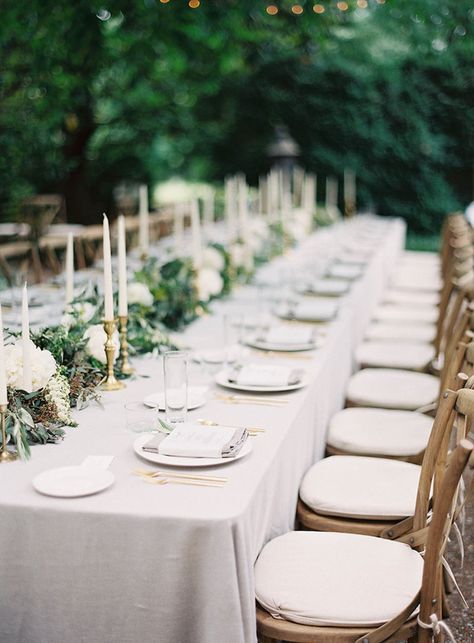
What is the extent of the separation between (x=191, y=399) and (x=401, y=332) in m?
2.81

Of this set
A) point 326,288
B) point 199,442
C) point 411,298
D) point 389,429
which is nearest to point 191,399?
point 199,442

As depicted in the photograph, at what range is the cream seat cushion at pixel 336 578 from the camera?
→ 1690mm

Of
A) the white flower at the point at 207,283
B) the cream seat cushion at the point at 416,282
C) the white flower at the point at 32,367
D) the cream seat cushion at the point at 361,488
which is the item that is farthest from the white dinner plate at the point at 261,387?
the cream seat cushion at the point at 416,282

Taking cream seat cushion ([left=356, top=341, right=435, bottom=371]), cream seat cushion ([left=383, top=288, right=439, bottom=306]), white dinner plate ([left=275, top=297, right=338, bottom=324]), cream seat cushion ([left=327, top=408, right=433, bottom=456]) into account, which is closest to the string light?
cream seat cushion ([left=383, top=288, right=439, bottom=306])

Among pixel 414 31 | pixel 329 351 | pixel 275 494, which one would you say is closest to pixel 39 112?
pixel 414 31

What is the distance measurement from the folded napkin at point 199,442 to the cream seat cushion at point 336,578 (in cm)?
28

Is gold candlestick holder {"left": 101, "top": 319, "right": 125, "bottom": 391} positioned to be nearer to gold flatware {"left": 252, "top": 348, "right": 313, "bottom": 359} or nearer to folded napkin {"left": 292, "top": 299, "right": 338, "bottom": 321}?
gold flatware {"left": 252, "top": 348, "right": 313, "bottom": 359}

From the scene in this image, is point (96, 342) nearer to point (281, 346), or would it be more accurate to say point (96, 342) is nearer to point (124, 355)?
point (124, 355)

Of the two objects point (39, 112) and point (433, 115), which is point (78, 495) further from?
point (433, 115)

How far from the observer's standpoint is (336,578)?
1.79 m

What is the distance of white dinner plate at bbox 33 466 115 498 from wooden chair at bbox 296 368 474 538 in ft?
2.52

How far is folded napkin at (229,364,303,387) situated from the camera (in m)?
2.41

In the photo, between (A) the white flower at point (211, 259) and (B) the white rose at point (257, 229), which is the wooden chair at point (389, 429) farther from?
(B) the white rose at point (257, 229)

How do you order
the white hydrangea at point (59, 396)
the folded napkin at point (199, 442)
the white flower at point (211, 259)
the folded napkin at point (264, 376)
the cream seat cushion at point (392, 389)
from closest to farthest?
the folded napkin at point (199, 442) < the white hydrangea at point (59, 396) < the folded napkin at point (264, 376) < the cream seat cushion at point (392, 389) < the white flower at point (211, 259)
